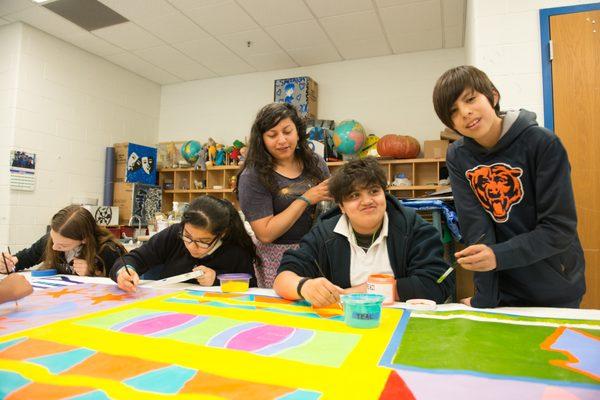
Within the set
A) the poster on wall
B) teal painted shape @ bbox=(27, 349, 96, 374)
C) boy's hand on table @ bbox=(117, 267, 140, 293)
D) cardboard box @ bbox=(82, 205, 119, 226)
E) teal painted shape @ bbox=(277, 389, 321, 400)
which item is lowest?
teal painted shape @ bbox=(27, 349, 96, 374)

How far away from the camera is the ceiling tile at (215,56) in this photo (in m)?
4.46

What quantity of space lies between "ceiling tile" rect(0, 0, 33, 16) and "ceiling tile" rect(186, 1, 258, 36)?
1433mm

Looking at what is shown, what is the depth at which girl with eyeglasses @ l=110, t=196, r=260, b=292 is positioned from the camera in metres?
1.62

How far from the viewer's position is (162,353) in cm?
75

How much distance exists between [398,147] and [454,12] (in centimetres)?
133

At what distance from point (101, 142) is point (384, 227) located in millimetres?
4525

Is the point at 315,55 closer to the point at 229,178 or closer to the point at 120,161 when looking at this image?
the point at 229,178

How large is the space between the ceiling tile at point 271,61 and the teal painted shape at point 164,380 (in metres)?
4.44

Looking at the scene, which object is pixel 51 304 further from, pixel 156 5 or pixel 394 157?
pixel 394 157

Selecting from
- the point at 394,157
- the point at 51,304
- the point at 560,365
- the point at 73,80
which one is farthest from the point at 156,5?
the point at 560,365

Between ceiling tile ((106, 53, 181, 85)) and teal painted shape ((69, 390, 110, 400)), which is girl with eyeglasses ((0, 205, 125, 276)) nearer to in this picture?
teal painted shape ((69, 390, 110, 400))

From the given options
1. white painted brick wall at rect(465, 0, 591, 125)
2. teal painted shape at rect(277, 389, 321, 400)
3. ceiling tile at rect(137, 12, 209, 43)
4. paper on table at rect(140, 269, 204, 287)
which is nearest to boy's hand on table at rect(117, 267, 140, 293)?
paper on table at rect(140, 269, 204, 287)

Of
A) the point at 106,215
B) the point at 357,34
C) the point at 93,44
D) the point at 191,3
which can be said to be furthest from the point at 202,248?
the point at 93,44

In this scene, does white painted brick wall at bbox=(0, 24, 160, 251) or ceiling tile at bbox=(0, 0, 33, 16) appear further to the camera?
white painted brick wall at bbox=(0, 24, 160, 251)
